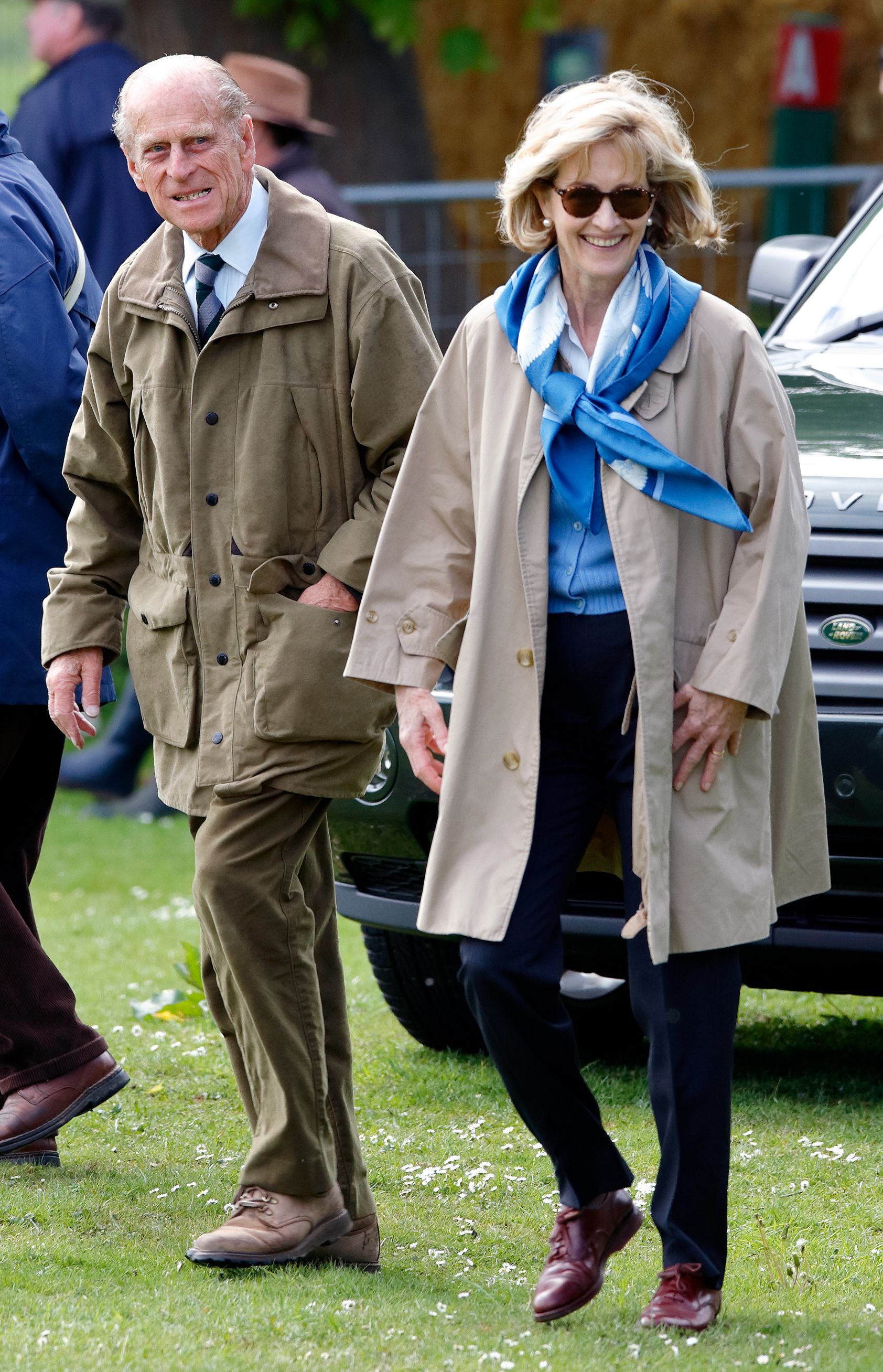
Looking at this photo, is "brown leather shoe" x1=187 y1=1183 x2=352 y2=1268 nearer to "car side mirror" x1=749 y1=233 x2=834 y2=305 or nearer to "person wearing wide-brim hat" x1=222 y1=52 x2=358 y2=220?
"car side mirror" x1=749 y1=233 x2=834 y2=305

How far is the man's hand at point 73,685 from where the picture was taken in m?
4.03

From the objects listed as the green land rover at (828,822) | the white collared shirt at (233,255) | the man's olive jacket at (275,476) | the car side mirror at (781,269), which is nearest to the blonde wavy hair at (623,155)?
the man's olive jacket at (275,476)

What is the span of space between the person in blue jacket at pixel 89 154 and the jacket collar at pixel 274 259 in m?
4.71

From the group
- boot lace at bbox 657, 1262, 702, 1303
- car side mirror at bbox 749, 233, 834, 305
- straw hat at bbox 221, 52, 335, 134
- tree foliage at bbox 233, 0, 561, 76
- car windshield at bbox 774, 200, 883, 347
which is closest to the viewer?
boot lace at bbox 657, 1262, 702, 1303

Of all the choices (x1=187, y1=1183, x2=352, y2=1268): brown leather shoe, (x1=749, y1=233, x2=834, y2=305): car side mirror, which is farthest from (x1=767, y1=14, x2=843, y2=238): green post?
(x1=187, y1=1183, x2=352, y2=1268): brown leather shoe

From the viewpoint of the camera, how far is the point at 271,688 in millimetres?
3742

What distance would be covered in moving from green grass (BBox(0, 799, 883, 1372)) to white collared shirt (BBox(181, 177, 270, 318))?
67.4 inches

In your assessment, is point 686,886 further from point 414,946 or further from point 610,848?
point 414,946

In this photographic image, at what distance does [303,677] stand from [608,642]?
62cm

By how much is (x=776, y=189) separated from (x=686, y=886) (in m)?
7.34

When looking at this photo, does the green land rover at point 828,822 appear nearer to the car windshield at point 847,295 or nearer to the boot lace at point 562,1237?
the car windshield at point 847,295

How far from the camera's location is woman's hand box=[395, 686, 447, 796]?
11.5 feet

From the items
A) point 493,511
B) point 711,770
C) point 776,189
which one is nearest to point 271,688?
point 493,511

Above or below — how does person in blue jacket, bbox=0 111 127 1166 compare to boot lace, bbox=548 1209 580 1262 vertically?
above
